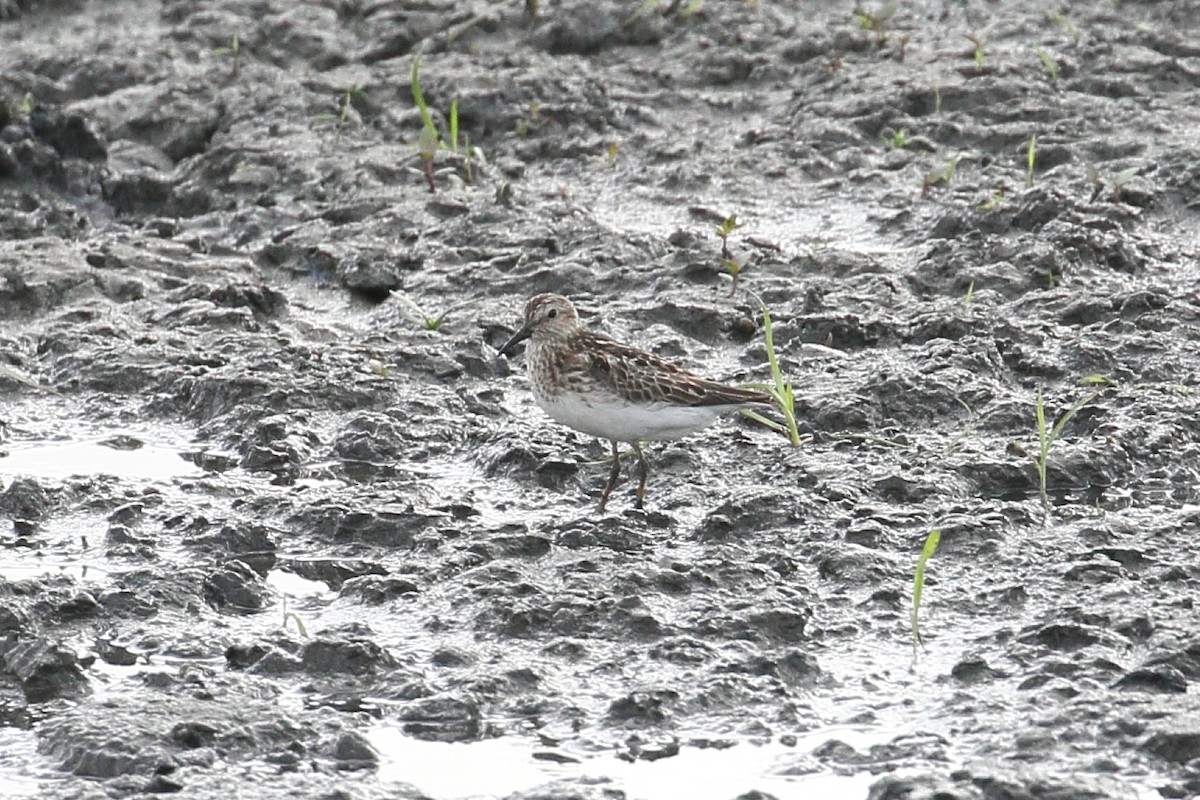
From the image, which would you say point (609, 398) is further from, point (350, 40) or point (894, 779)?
point (350, 40)

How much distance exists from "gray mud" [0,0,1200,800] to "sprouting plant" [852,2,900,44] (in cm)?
5

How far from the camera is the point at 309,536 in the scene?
308 inches

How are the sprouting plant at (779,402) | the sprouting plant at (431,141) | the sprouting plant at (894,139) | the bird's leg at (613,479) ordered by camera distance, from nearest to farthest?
the bird's leg at (613,479)
the sprouting plant at (779,402)
the sprouting plant at (431,141)
the sprouting plant at (894,139)

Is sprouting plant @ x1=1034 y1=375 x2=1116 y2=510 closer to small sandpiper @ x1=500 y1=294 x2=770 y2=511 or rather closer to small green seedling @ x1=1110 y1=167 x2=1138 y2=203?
small sandpiper @ x1=500 y1=294 x2=770 y2=511

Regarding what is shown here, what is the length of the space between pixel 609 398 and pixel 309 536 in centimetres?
138

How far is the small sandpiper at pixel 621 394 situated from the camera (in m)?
7.94

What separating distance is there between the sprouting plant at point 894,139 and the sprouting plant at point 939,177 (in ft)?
2.01

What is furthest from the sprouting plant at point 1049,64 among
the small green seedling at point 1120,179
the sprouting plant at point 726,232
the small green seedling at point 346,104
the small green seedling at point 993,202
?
the small green seedling at point 346,104

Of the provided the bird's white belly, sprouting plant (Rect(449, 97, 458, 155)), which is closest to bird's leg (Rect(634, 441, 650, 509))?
the bird's white belly

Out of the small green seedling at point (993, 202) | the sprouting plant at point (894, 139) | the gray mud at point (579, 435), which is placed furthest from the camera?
the sprouting plant at point (894, 139)

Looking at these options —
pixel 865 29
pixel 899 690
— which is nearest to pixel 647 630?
pixel 899 690

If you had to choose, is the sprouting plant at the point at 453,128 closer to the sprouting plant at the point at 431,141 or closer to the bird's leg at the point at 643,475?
the sprouting plant at the point at 431,141

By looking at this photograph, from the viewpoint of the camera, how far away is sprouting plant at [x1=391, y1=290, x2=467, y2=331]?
10.1 m

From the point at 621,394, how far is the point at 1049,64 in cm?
602
